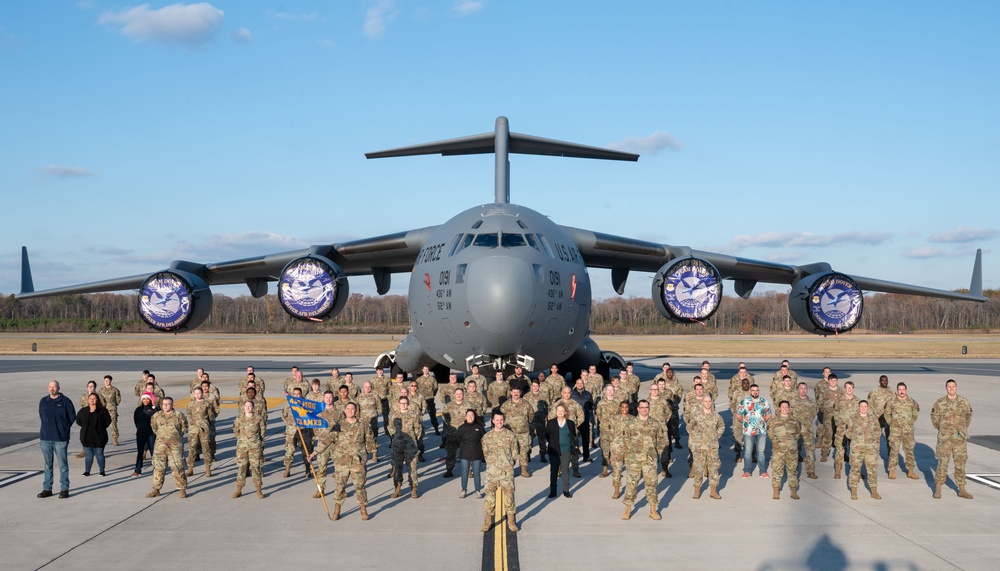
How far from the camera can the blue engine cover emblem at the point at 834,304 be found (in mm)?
19000

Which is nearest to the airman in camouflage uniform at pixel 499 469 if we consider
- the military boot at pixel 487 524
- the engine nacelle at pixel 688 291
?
the military boot at pixel 487 524

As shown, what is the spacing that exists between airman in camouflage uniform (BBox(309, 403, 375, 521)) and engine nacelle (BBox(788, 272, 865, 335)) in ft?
46.5

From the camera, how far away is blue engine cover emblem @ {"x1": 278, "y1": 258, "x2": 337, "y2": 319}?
17109 millimetres

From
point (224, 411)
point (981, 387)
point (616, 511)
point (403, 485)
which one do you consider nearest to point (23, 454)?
point (224, 411)

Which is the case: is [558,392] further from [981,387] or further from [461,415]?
[981,387]

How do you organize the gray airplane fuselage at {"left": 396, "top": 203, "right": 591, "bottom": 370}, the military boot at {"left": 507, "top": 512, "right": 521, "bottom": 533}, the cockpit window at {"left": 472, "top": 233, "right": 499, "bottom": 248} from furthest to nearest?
1. the cockpit window at {"left": 472, "top": 233, "right": 499, "bottom": 248}
2. the gray airplane fuselage at {"left": 396, "top": 203, "right": 591, "bottom": 370}
3. the military boot at {"left": 507, "top": 512, "right": 521, "bottom": 533}

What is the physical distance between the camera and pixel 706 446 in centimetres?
966

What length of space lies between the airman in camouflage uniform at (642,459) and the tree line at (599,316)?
76.2 metres

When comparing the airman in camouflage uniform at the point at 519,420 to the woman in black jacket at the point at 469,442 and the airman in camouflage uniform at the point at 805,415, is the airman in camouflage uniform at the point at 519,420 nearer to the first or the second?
the woman in black jacket at the point at 469,442

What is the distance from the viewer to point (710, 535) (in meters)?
7.76

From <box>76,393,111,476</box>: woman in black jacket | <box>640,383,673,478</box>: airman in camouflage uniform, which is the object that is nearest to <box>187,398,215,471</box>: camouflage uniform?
<box>76,393,111,476</box>: woman in black jacket

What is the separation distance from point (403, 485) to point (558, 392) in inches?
154

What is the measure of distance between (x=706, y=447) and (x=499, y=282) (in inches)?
169

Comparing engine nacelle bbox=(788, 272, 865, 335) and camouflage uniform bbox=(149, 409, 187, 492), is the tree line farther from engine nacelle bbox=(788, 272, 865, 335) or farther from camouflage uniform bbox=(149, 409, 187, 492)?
camouflage uniform bbox=(149, 409, 187, 492)
